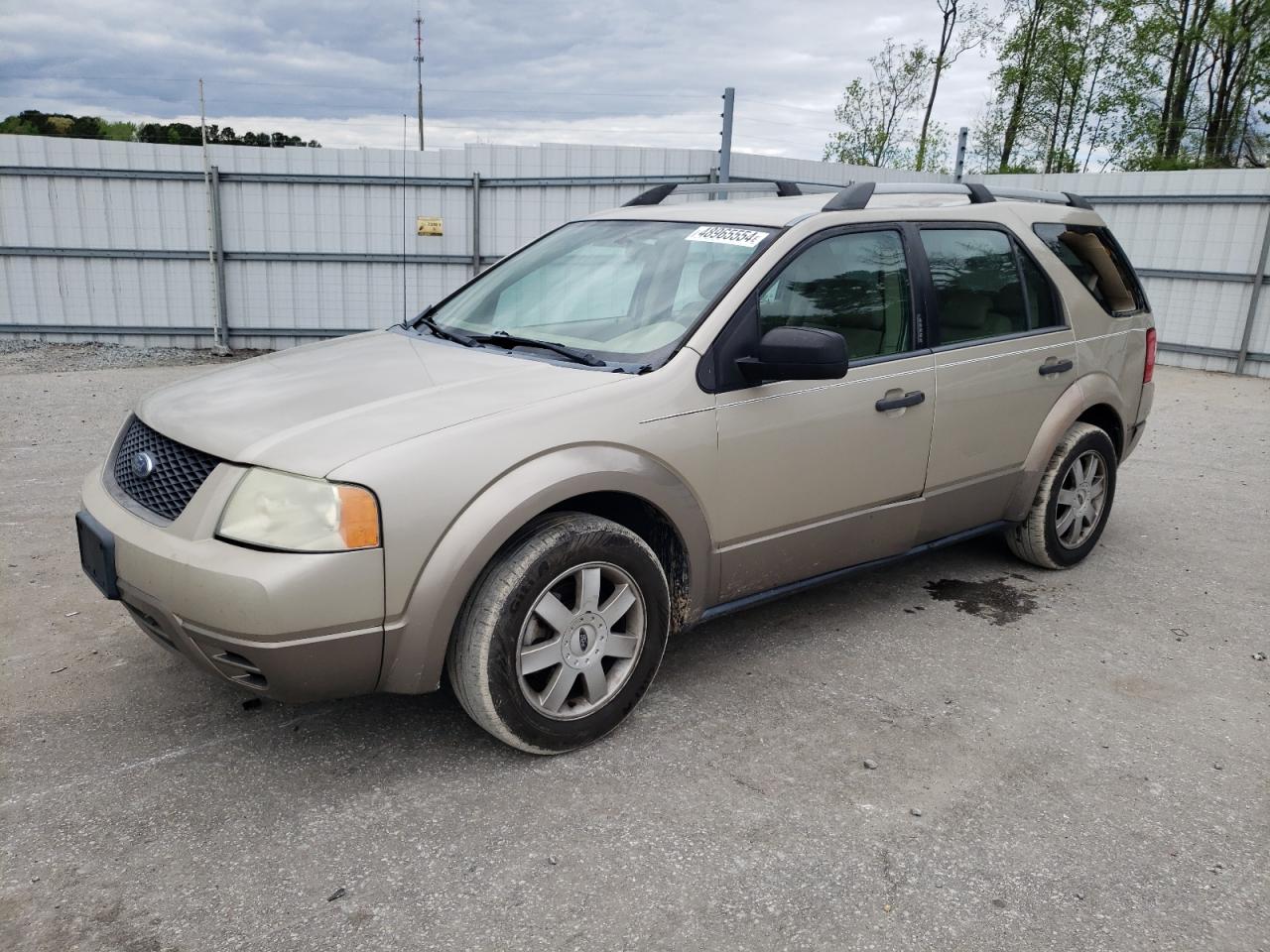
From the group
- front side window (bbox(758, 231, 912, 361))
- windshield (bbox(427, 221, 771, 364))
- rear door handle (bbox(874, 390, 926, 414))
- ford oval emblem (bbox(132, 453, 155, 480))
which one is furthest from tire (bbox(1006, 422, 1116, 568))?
ford oval emblem (bbox(132, 453, 155, 480))

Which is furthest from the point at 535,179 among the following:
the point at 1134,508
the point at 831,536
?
the point at 831,536

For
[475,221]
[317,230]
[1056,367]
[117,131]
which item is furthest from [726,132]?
[117,131]

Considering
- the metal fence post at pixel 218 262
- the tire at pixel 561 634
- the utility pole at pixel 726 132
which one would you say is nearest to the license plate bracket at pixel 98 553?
the tire at pixel 561 634

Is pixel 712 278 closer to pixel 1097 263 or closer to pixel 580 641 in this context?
pixel 580 641

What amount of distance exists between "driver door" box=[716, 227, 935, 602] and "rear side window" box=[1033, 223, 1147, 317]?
1.21 meters

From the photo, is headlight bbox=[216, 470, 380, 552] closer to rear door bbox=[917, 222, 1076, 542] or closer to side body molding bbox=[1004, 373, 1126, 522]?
rear door bbox=[917, 222, 1076, 542]

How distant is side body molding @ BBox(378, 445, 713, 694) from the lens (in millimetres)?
2766

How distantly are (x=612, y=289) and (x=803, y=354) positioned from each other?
0.91 metres

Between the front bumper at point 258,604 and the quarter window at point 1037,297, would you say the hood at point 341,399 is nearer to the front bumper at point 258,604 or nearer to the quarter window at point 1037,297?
the front bumper at point 258,604

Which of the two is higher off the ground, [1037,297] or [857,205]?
[857,205]

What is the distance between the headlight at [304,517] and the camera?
263cm

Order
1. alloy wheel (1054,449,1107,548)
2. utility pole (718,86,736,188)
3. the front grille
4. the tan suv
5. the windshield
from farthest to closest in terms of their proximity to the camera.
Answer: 1. utility pole (718,86,736,188)
2. alloy wheel (1054,449,1107,548)
3. the windshield
4. the front grille
5. the tan suv

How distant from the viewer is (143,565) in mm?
2818

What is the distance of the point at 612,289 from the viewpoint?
Result: 382 centimetres
